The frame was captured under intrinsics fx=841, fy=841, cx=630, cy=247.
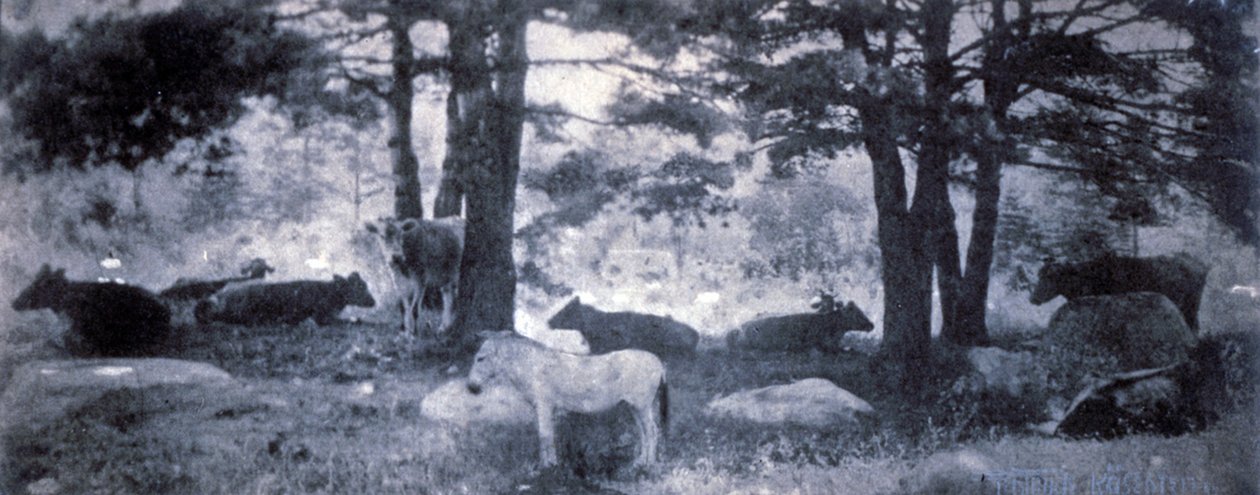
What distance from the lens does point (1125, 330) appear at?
4.98 meters

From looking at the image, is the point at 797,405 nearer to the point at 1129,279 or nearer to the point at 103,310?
the point at 1129,279

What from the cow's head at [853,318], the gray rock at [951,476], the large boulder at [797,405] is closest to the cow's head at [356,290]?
the large boulder at [797,405]

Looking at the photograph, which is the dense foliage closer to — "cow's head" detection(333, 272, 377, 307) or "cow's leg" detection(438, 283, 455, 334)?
"cow's head" detection(333, 272, 377, 307)

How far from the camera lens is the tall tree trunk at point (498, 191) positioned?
4594 mm

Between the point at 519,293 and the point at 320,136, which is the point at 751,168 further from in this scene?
the point at 320,136

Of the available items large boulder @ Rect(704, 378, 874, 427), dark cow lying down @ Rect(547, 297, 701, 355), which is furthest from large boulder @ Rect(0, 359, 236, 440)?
large boulder @ Rect(704, 378, 874, 427)

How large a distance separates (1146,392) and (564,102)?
3738 millimetres

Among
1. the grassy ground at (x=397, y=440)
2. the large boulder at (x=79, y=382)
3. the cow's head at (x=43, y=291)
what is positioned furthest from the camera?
the cow's head at (x=43, y=291)

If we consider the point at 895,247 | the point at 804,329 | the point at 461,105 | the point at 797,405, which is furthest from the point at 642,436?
the point at 461,105

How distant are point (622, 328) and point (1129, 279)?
305 cm

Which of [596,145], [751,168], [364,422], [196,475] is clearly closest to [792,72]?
[751,168]

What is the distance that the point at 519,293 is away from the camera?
4.60m

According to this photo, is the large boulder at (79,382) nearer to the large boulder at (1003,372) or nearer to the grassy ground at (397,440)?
the grassy ground at (397,440)

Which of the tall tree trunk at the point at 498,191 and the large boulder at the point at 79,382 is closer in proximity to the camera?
the large boulder at the point at 79,382
